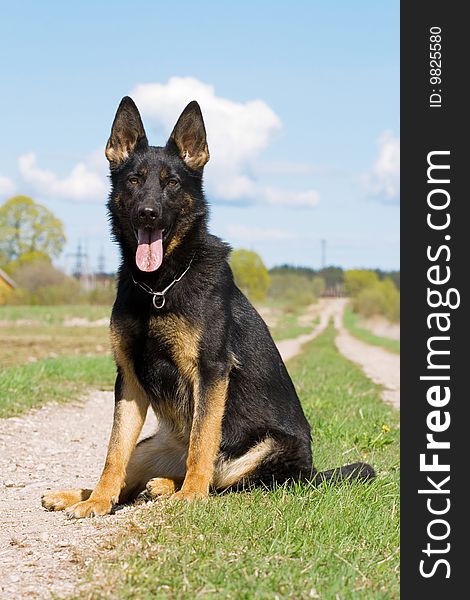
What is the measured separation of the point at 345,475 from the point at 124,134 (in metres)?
3.05

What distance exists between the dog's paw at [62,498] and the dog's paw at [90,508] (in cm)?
26

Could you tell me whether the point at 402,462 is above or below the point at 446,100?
below

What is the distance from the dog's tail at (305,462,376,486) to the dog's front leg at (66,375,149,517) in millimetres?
1306

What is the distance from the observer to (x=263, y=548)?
13.9 feet

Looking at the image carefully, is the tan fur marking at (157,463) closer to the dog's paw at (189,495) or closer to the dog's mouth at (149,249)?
the dog's paw at (189,495)

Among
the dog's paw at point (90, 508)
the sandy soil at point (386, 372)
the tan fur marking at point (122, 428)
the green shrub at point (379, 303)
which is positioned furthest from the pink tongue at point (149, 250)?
the green shrub at point (379, 303)

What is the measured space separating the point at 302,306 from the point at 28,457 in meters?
91.8

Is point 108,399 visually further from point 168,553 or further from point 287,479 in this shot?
point 168,553

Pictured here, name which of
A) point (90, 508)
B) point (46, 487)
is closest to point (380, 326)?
point (46, 487)

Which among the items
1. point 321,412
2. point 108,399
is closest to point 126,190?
point 321,412

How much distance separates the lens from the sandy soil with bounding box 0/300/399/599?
4102 millimetres

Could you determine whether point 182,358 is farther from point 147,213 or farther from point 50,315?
point 50,315

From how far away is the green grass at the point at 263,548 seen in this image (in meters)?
3.71

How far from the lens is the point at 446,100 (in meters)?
5.44
